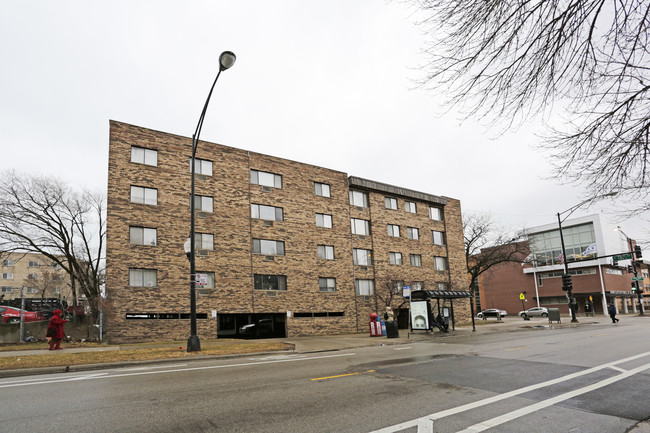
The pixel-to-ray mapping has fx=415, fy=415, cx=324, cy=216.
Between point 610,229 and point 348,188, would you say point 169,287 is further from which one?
point 610,229

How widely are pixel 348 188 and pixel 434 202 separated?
34.4ft

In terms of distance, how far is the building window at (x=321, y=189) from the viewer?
30984 millimetres

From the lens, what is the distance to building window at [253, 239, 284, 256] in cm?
2706

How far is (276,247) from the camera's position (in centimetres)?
2795

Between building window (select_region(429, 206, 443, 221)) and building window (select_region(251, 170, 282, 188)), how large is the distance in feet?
→ 53.2

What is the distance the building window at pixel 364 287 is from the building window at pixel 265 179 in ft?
31.3

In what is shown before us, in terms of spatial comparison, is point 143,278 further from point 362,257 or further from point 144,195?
point 362,257

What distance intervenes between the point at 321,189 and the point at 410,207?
9857 millimetres

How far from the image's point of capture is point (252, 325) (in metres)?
26.0

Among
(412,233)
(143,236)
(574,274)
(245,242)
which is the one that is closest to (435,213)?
(412,233)

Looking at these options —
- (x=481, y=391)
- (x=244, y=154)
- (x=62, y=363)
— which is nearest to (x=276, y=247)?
(x=244, y=154)

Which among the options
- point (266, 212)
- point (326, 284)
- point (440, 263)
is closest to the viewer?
point (266, 212)

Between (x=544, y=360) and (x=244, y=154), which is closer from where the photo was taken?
(x=544, y=360)

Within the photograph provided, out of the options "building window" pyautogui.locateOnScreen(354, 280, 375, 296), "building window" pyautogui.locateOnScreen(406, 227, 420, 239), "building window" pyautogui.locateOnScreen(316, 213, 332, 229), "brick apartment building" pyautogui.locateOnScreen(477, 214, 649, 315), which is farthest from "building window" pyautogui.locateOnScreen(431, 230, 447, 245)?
"brick apartment building" pyautogui.locateOnScreen(477, 214, 649, 315)
